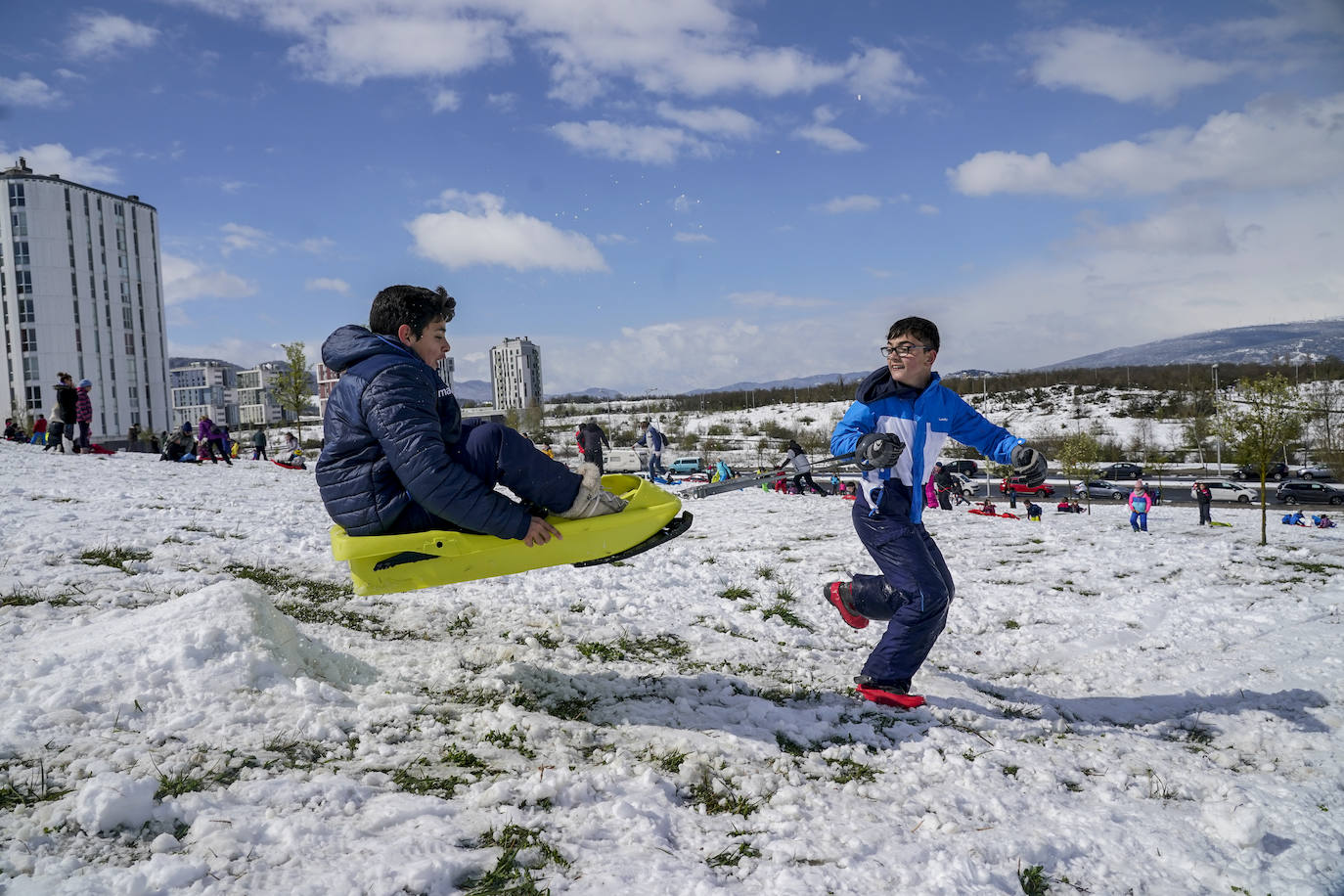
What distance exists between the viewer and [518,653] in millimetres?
4902

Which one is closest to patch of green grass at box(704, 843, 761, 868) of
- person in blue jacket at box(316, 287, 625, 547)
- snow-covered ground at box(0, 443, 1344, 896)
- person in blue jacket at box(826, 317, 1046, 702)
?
snow-covered ground at box(0, 443, 1344, 896)

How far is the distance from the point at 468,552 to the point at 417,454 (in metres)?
0.56

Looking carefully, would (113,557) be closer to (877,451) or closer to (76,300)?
(877,451)

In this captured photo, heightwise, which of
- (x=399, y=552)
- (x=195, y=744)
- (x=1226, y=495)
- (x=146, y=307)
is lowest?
(x=1226, y=495)

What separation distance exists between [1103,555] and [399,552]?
9.66 metres

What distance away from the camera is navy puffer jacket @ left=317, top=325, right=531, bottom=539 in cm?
345

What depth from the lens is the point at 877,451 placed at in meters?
4.33

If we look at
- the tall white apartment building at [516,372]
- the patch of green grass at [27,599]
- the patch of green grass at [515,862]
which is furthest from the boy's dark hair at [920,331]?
the tall white apartment building at [516,372]

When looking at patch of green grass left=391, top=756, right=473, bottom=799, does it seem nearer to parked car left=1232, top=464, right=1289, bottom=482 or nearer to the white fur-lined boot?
the white fur-lined boot

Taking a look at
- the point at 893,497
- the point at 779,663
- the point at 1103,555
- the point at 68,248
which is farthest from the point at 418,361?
the point at 68,248

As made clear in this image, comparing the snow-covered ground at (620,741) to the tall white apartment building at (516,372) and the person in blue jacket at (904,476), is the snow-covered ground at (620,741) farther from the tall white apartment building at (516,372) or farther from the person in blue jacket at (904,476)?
the tall white apartment building at (516,372)

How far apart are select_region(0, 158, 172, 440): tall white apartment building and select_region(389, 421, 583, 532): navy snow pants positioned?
3571 inches

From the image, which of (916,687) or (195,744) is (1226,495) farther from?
(195,744)

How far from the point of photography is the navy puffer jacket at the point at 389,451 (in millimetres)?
3453
